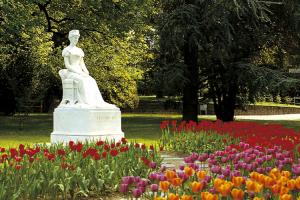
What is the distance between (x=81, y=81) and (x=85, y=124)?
4.01ft

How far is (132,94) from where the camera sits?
109 ft

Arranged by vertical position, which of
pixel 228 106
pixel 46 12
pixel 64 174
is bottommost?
pixel 64 174

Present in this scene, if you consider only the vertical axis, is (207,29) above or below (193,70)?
above

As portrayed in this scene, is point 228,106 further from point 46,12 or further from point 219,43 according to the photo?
point 46,12

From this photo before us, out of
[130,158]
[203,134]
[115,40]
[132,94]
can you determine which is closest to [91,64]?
[115,40]

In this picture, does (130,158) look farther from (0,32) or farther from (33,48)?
(33,48)

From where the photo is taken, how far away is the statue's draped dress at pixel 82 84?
14.0 m

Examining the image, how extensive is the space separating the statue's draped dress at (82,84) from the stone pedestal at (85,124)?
0.35m

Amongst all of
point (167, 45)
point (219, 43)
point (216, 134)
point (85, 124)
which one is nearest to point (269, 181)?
point (216, 134)

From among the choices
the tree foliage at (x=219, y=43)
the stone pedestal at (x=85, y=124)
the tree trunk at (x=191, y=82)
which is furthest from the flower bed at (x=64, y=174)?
the tree trunk at (x=191, y=82)

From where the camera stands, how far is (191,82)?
2317cm

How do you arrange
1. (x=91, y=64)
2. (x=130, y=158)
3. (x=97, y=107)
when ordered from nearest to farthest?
(x=130, y=158) < (x=97, y=107) < (x=91, y=64)

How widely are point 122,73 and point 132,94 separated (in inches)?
155

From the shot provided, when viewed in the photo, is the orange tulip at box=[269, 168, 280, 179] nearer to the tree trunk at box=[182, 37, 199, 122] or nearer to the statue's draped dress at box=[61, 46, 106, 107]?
the statue's draped dress at box=[61, 46, 106, 107]
